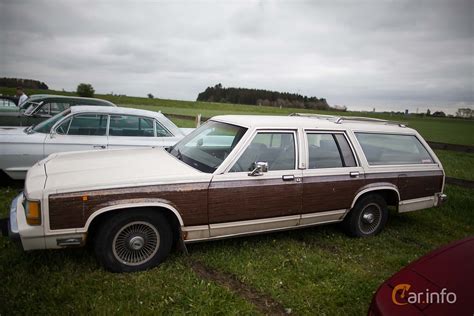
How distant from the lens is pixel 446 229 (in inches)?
216

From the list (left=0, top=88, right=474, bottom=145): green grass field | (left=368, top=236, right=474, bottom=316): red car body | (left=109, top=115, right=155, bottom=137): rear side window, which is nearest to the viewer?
(left=368, top=236, right=474, bottom=316): red car body

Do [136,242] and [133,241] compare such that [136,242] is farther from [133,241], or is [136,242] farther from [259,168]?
[259,168]

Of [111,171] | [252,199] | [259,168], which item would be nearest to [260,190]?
[252,199]

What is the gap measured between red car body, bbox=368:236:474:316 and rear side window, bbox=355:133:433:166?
2.56 m

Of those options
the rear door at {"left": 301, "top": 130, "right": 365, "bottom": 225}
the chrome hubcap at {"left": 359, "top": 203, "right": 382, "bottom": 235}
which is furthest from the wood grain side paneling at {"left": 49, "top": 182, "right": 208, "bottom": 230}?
the chrome hubcap at {"left": 359, "top": 203, "right": 382, "bottom": 235}

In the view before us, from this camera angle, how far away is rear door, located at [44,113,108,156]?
19.7 ft

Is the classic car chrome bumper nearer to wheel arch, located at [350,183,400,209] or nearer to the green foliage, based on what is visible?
wheel arch, located at [350,183,400,209]

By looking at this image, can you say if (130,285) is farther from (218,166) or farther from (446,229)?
(446,229)

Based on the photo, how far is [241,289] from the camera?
11.2 feet

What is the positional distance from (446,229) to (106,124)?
251 inches

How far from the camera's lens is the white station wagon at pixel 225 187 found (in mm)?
3203

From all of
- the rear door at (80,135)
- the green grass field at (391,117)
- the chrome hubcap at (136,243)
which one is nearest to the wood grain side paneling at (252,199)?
the chrome hubcap at (136,243)

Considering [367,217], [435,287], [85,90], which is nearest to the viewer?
[435,287]

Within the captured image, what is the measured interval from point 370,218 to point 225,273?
8.04 feet
